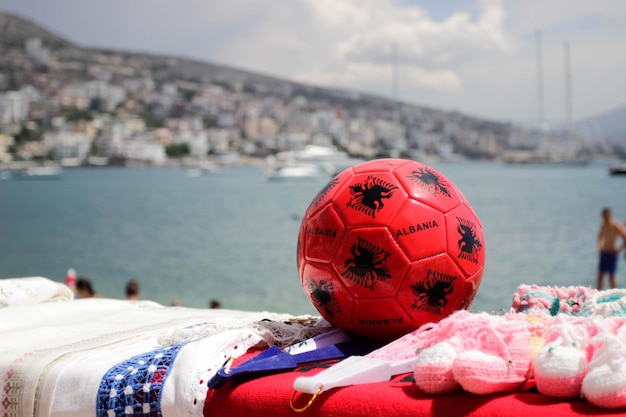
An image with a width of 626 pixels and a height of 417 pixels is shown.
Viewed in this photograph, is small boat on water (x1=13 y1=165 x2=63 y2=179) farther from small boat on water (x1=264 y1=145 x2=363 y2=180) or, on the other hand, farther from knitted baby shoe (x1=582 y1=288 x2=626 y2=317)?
knitted baby shoe (x1=582 y1=288 x2=626 y2=317)

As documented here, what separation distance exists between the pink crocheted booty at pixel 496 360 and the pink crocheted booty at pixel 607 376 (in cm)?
21

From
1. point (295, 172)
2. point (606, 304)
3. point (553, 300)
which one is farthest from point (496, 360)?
point (295, 172)

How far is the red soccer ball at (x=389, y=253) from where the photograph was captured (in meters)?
2.97

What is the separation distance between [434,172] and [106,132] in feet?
485

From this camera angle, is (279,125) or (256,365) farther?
(279,125)

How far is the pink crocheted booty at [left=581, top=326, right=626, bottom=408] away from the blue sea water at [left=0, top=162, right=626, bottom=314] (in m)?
9.47

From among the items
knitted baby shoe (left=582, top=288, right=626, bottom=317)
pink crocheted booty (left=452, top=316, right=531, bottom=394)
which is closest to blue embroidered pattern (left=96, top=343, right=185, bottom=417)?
pink crocheted booty (left=452, top=316, right=531, bottom=394)

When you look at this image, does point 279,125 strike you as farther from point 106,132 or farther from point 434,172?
point 434,172

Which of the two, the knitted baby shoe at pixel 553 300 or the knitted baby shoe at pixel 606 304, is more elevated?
the knitted baby shoe at pixel 606 304

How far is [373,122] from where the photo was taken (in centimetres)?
15938

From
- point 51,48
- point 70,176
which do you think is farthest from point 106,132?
point 51,48

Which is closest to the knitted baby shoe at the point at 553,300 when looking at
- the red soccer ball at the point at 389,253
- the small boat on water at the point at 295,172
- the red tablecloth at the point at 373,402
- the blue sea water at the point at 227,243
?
the red soccer ball at the point at 389,253

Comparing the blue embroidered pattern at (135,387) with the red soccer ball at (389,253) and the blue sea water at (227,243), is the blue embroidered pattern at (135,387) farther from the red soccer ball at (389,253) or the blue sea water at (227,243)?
the blue sea water at (227,243)

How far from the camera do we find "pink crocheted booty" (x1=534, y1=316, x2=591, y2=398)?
205cm
